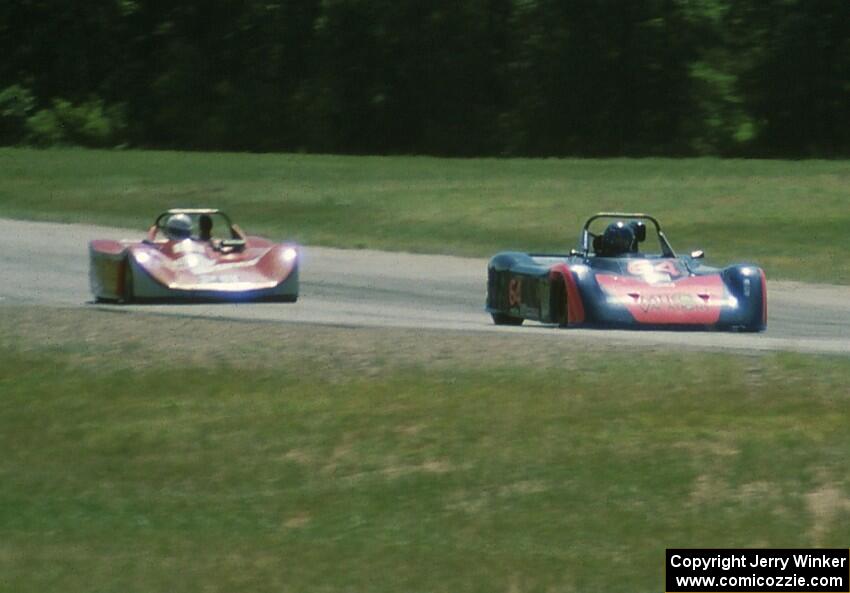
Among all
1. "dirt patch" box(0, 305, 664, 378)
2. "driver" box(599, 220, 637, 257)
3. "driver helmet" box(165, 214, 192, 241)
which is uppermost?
"driver" box(599, 220, 637, 257)

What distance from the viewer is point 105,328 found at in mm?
15445

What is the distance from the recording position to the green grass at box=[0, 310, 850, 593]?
8.45 meters

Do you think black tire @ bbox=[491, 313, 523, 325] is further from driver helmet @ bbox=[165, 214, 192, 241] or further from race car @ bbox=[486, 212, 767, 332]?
driver helmet @ bbox=[165, 214, 192, 241]

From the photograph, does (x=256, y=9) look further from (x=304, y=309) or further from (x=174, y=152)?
(x=304, y=309)

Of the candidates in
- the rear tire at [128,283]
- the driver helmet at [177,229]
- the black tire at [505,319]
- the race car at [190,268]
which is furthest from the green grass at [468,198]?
the rear tire at [128,283]

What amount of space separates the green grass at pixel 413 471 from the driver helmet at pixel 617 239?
366 centimetres

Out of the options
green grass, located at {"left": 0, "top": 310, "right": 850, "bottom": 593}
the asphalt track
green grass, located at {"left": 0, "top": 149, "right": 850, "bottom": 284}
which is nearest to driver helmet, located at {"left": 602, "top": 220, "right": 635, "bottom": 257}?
the asphalt track

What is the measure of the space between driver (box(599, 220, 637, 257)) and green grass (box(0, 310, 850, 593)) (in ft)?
12.0

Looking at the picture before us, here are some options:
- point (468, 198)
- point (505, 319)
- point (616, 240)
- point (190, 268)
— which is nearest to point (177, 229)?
point (190, 268)

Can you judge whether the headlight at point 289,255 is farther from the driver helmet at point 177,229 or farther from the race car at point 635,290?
the race car at point 635,290

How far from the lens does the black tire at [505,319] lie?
1752 centimetres

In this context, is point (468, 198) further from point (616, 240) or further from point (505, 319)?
point (616, 240)

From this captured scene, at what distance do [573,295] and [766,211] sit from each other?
51.9ft

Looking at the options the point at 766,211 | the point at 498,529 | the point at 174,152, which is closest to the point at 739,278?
the point at 498,529
